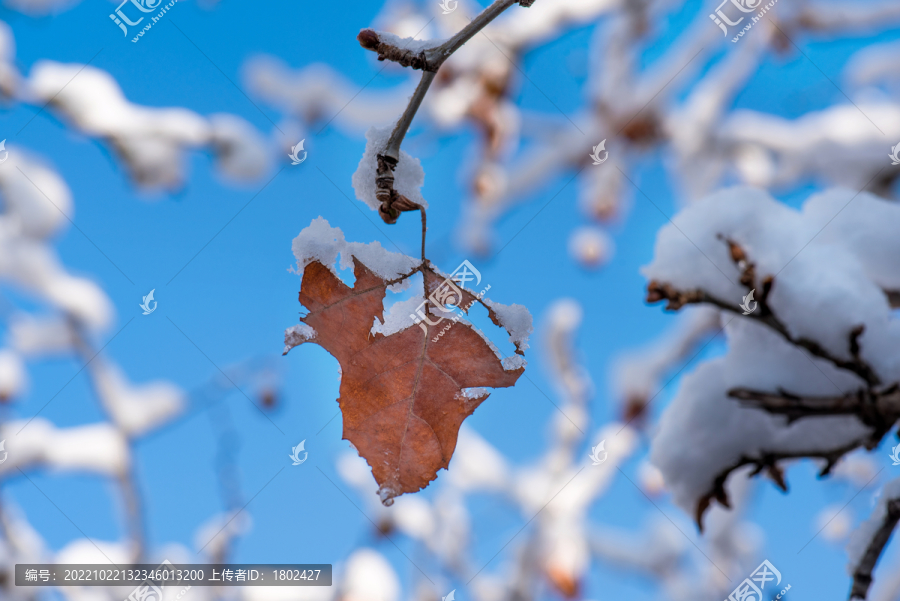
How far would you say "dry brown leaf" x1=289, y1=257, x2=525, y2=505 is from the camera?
67cm

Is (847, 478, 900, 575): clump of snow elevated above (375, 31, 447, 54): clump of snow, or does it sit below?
below

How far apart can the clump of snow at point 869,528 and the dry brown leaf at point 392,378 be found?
20.5 inches

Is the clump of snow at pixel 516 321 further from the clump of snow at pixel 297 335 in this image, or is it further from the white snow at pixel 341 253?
the clump of snow at pixel 297 335

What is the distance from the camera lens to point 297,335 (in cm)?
65

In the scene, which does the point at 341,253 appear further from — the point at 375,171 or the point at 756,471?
the point at 756,471

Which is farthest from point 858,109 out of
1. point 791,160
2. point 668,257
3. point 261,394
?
point 261,394

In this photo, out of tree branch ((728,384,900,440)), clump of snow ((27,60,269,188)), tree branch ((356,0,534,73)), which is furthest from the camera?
clump of snow ((27,60,269,188))

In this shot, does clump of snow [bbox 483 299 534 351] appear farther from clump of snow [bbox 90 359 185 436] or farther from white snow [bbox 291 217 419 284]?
clump of snow [bbox 90 359 185 436]

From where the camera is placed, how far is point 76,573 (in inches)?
92.8

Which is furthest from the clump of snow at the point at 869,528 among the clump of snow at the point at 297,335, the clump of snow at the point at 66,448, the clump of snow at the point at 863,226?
the clump of snow at the point at 66,448

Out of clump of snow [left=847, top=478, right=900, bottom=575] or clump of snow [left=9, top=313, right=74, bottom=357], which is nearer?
clump of snow [left=847, top=478, right=900, bottom=575]

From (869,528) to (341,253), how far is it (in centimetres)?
79

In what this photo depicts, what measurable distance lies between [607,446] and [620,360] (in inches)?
23.8

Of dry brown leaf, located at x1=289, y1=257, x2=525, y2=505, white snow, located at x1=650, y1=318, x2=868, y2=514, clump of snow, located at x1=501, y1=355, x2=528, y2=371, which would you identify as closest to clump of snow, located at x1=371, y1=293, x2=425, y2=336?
dry brown leaf, located at x1=289, y1=257, x2=525, y2=505
